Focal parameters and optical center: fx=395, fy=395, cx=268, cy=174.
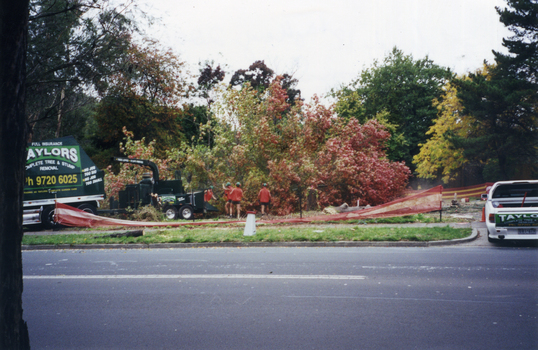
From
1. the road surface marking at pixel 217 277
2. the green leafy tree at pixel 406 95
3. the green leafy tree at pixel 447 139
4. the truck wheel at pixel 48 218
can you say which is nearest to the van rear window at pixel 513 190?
the road surface marking at pixel 217 277

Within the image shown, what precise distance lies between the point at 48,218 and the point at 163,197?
16.9 ft

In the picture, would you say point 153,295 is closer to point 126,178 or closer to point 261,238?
point 261,238

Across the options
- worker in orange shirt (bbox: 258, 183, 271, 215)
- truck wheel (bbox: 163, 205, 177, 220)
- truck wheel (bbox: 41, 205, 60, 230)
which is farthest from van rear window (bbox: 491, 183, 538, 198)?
truck wheel (bbox: 41, 205, 60, 230)

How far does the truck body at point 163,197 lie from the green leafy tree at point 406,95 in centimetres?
2700

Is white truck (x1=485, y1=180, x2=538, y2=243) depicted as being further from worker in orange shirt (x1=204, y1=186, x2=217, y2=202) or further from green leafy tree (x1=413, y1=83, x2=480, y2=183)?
green leafy tree (x1=413, y1=83, x2=480, y2=183)

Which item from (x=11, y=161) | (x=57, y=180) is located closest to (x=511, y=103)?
(x=57, y=180)

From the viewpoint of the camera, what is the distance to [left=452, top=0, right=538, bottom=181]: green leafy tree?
24125mm

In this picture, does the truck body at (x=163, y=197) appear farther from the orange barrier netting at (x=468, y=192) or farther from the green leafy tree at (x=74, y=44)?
the orange barrier netting at (x=468, y=192)

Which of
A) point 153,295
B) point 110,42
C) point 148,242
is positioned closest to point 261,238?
point 148,242

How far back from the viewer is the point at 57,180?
18453mm

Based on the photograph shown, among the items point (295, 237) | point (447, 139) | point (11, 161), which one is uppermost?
point (447, 139)

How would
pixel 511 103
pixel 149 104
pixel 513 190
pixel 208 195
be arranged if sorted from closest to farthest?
1. pixel 513 190
2. pixel 208 195
3. pixel 511 103
4. pixel 149 104

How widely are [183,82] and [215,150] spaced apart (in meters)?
11.9

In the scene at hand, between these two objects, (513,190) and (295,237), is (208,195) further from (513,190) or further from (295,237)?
(513,190)
